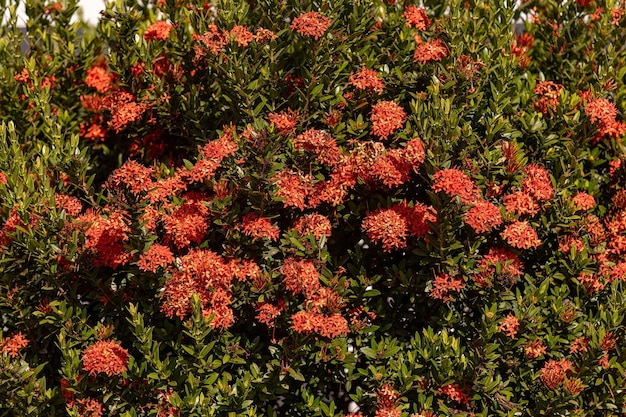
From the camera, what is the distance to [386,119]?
186 inches

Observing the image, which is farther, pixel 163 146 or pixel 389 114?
pixel 163 146

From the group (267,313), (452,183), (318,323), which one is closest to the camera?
(452,183)

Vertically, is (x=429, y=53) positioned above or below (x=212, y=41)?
below

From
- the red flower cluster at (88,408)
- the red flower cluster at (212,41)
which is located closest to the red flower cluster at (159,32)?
the red flower cluster at (212,41)

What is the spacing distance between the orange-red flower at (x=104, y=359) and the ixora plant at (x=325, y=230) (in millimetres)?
13

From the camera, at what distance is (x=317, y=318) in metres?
4.39

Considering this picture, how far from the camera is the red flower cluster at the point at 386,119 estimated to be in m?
4.71

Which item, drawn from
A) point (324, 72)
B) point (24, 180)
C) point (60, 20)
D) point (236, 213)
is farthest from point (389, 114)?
point (60, 20)

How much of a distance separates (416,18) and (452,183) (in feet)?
4.66

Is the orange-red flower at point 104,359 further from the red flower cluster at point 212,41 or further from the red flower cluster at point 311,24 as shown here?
the red flower cluster at point 311,24

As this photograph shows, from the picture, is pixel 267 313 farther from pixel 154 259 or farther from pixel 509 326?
pixel 509 326

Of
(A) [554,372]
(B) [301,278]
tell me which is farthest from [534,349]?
(B) [301,278]

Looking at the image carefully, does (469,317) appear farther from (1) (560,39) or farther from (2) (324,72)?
(1) (560,39)

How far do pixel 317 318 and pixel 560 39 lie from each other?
2772 mm
